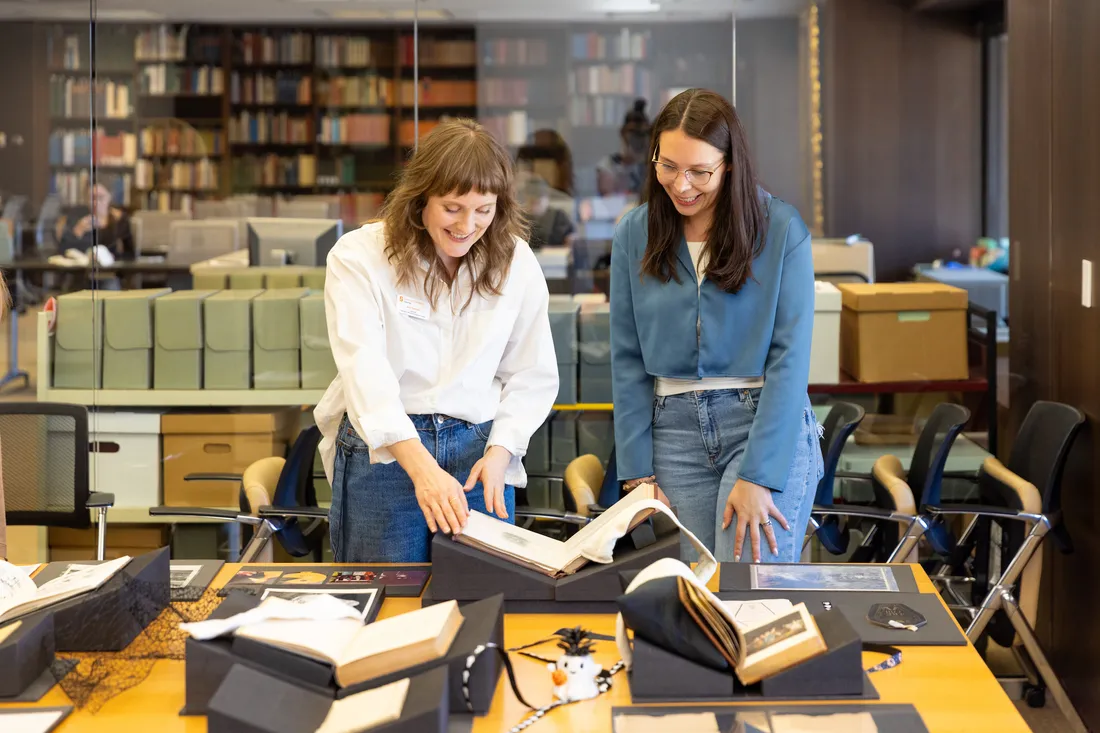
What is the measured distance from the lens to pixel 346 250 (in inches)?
88.2

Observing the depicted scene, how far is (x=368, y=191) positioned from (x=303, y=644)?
2698 millimetres

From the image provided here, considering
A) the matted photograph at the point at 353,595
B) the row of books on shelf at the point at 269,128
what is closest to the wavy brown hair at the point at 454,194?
the matted photograph at the point at 353,595

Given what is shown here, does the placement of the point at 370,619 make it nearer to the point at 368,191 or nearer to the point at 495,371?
the point at 495,371

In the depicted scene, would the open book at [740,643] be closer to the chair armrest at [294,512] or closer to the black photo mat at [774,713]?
the black photo mat at [774,713]

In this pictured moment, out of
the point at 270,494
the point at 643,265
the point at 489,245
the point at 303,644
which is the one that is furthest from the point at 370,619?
the point at 270,494

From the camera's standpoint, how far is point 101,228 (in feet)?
13.4

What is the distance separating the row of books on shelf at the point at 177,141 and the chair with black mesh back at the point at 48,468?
1.07 metres

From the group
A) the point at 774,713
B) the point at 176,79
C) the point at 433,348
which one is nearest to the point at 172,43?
the point at 176,79

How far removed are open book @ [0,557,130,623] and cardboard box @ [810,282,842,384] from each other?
258cm

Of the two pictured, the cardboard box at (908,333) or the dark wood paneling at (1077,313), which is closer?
the dark wood paneling at (1077,313)

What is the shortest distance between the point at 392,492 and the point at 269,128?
2.16m

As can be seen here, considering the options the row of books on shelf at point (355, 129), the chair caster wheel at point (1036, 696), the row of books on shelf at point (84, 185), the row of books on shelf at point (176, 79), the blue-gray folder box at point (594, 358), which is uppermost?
the row of books on shelf at point (176, 79)

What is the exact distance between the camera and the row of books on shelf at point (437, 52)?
157 inches

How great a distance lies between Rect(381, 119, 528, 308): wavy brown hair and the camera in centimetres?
216
